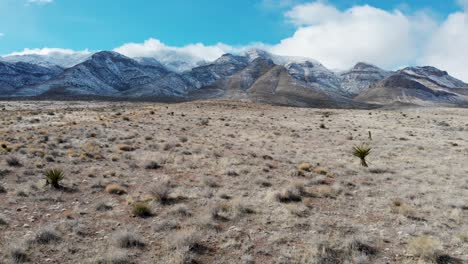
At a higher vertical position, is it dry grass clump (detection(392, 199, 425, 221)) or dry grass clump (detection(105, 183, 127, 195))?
dry grass clump (detection(392, 199, 425, 221))

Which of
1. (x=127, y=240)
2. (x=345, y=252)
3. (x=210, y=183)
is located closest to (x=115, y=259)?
(x=127, y=240)

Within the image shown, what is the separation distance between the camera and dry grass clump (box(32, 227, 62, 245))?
10.6 m

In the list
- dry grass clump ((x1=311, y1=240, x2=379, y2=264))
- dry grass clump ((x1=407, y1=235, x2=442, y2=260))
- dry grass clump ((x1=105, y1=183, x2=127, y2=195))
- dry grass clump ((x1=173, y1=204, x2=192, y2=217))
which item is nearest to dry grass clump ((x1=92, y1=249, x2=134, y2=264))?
dry grass clump ((x1=173, y1=204, x2=192, y2=217))

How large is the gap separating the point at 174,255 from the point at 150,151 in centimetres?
1536

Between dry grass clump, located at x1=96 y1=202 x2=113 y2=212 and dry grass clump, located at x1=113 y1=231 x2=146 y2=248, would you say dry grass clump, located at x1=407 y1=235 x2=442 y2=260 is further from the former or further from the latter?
dry grass clump, located at x1=96 y1=202 x2=113 y2=212

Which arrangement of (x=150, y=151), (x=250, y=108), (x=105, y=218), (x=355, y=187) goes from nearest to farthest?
(x=105, y=218) → (x=355, y=187) → (x=150, y=151) → (x=250, y=108)

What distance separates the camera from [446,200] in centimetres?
1513

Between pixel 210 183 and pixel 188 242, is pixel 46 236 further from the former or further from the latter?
pixel 210 183

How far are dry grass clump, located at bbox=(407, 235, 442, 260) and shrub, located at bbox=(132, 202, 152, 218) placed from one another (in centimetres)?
832

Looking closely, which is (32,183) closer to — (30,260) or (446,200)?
(30,260)

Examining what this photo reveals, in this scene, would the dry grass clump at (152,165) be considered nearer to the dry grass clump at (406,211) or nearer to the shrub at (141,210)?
the shrub at (141,210)

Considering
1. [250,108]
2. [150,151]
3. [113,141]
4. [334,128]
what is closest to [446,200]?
[150,151]

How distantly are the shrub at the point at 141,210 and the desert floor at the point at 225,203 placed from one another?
50 millimetres

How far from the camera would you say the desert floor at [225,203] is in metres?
10.5
